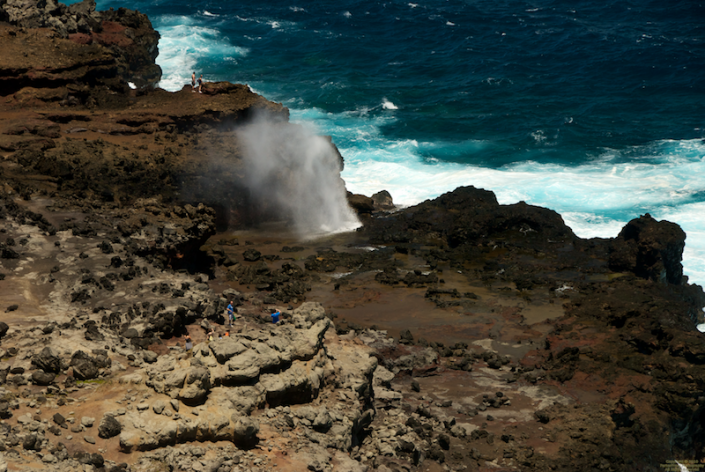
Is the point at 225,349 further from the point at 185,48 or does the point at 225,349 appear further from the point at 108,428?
the point at 185,48

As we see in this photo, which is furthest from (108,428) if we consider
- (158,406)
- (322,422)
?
(322,422)

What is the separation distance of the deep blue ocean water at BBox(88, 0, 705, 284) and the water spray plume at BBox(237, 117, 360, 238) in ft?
27.6

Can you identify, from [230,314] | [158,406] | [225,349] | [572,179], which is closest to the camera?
[158,406]

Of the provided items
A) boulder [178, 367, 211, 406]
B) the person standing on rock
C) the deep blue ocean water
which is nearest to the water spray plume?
the deep blue ocean water

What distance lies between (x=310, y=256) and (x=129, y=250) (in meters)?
7.94

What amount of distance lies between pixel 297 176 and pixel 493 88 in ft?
88.8

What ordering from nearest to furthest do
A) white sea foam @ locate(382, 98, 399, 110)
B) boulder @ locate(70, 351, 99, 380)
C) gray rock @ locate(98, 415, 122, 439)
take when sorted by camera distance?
gray rock @ locate(98, 415, 122, 439)
boulder @ locate(70, 351, 99, 380)
white sea foam @ locate(382, 98, 399, 110)

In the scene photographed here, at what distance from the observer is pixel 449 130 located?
46.7 metres

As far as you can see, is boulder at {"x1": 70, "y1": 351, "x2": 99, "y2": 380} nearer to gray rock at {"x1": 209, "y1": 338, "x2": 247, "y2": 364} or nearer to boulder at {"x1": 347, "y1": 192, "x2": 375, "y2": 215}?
gray rock at {"x1": 209, "y1": 338, "x2": 247, "y2": 364}

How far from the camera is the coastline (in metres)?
11.4

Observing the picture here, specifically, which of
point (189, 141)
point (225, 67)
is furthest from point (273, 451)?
point (225, 67)

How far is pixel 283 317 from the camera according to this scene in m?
18.3

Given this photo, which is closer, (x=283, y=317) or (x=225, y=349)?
(x=225, y=349)

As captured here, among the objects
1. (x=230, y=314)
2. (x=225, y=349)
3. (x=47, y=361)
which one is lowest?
(x=230, y=314)
